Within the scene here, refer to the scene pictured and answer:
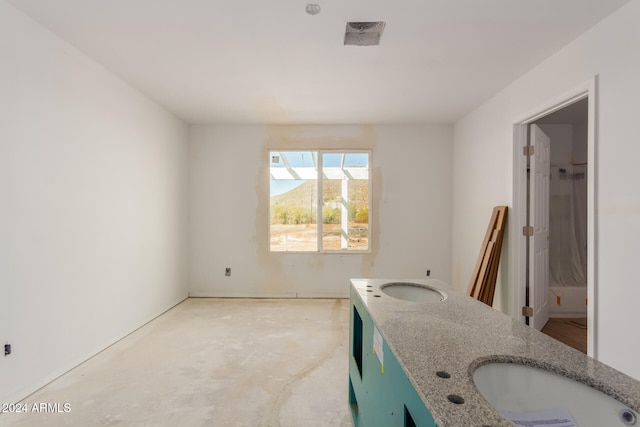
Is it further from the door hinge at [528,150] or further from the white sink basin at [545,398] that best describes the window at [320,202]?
the white sink basin at [545,398]

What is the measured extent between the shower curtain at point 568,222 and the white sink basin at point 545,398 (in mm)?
3985

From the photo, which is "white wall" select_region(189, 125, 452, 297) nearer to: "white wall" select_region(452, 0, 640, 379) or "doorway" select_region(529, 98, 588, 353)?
"doorway" select_region(529, 98, 588, 353)

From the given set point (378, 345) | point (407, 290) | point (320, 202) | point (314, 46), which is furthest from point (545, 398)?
point (320, 202)

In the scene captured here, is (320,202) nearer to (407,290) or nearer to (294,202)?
(294,202)

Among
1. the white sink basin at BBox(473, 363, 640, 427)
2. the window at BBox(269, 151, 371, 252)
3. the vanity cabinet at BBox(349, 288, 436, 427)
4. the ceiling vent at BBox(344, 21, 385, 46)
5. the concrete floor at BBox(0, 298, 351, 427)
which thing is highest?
the ceiling vent at BBox(344, 21, 385, 46)

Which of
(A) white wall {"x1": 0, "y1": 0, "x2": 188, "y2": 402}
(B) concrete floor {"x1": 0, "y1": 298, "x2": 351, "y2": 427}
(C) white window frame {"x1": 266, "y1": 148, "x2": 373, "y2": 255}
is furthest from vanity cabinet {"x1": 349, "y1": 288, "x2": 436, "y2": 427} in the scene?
(C) white window frame {"x1": 266, "y1": 148, "x2": 373, "y2": 255}

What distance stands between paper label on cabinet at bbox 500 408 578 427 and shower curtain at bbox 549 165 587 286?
4.02 metres

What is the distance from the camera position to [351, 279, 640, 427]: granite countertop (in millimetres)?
687

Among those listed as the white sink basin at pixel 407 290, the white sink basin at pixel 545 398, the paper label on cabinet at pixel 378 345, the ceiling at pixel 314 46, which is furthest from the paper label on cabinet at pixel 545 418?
the ceiling at pixel 314 46

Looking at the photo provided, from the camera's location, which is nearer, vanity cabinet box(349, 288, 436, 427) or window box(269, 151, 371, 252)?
vanity cabinet box(349, 288, 436, 427)

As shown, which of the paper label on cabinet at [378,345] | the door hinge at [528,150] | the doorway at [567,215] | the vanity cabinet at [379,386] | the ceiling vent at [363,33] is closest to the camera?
the vanity cabinet at [379,386]

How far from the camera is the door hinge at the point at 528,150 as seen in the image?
312 cm

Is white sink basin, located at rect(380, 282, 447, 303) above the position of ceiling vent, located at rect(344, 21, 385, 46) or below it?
below

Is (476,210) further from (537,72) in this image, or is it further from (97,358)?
(97,358)
